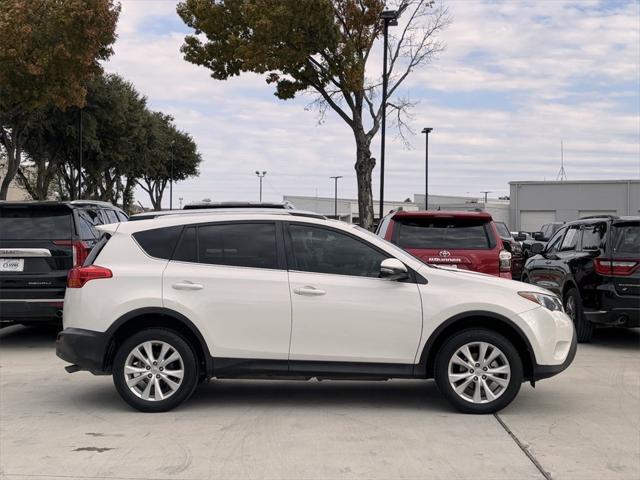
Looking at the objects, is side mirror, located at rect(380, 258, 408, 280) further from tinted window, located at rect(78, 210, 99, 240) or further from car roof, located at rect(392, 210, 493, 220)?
tinted window, located at rect(78, 210, 99, 240)

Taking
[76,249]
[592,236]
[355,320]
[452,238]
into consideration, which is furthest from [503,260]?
[76,249]

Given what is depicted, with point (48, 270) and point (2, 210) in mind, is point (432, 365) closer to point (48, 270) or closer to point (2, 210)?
point (48, 270)

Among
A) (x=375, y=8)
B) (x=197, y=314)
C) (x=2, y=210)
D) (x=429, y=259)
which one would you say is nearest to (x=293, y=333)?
(x=197, y=314)

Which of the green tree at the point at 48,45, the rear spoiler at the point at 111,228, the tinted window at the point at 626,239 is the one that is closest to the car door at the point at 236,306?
the rear spoiler at the point at 111,228

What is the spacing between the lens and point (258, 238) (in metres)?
6.77

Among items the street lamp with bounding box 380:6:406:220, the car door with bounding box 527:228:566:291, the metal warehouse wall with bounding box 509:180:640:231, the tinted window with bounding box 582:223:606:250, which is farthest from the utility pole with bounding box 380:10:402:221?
the metal warehouse wall with bounding box 509:180:640:231

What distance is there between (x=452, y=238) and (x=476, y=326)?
3000mm

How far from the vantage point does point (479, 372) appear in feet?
21.4

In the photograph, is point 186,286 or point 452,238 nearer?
point 186,286

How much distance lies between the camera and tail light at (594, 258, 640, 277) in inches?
386

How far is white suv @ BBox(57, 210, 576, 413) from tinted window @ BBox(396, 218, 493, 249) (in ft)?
9.34

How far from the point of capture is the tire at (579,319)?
417 inches

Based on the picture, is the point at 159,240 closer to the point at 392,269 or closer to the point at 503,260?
the point at 392,269

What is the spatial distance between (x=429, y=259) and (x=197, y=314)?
3816mm
